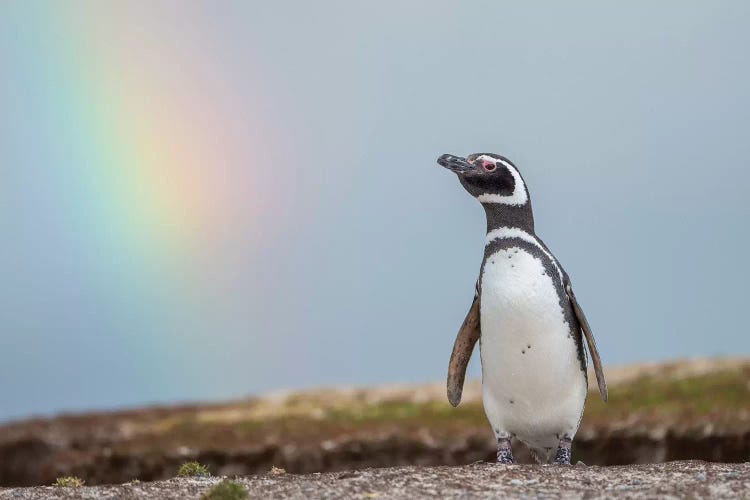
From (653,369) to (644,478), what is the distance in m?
17.2

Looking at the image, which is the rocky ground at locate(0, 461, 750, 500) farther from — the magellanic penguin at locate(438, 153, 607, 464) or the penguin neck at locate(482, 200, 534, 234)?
the penguin neck at locate(482, 200, 534, 234)

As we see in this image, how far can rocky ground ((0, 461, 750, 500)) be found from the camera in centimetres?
930

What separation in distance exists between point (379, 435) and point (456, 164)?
37.1 feet

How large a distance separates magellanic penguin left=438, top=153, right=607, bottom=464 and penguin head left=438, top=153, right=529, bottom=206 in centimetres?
1

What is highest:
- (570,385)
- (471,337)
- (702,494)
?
(471,337)

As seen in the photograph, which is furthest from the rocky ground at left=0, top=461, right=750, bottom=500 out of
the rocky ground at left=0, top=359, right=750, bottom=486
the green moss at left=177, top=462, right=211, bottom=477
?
the rocky ground at left=0, top=359, right=750, bottom=486

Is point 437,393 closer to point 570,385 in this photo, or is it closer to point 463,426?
point 463,426

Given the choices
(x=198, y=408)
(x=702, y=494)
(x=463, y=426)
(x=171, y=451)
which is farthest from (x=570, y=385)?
(x=198, y=408)

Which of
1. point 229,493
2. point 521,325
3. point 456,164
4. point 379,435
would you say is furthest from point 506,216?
point 379,435

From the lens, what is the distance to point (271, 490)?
384 inches

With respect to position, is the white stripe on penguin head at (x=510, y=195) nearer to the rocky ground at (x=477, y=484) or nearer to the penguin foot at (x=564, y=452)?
the penguin foot at (x=564, y=452)

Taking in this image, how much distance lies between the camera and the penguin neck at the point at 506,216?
11.3 meters

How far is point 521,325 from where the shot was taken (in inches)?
425

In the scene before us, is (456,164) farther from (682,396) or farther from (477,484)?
(682,396)
